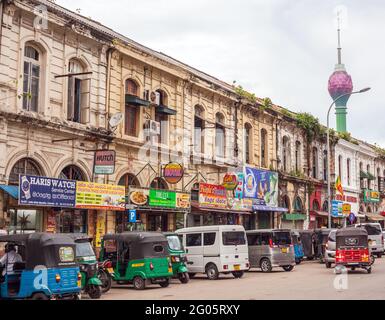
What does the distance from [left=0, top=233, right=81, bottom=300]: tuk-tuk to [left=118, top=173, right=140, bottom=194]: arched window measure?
43.3 feet

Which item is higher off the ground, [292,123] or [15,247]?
[292,123]

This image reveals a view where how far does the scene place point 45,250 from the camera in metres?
14.9

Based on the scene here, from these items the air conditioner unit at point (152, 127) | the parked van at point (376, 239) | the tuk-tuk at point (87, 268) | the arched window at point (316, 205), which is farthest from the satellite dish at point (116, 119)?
the arched window at point (316, 205)

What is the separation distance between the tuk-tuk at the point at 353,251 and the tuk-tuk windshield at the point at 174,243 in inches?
259

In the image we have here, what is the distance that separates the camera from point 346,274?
79.2 feet

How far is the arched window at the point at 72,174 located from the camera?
84.1ft

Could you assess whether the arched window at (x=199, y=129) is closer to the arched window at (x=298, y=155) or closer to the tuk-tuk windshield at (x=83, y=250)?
the arched window at (x=298, y=155)

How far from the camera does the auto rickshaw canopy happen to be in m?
14.8

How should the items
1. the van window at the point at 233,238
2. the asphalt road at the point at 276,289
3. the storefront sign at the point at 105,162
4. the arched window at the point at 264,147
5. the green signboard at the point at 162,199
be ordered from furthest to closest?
the arched window at the point at 264,147, the green signboard at the point at 162,199, the storefront sign at the point at 105,162, the van window at the point at 233,238, the asphalt road at the point at 276,289

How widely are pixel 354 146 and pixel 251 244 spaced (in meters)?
33.2

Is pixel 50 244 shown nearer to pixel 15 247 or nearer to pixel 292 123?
pixel 15 247

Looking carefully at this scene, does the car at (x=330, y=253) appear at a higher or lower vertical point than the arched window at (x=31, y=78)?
lower

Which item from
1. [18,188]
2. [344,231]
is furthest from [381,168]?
[18,188]

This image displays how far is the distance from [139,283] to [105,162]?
6754mm
